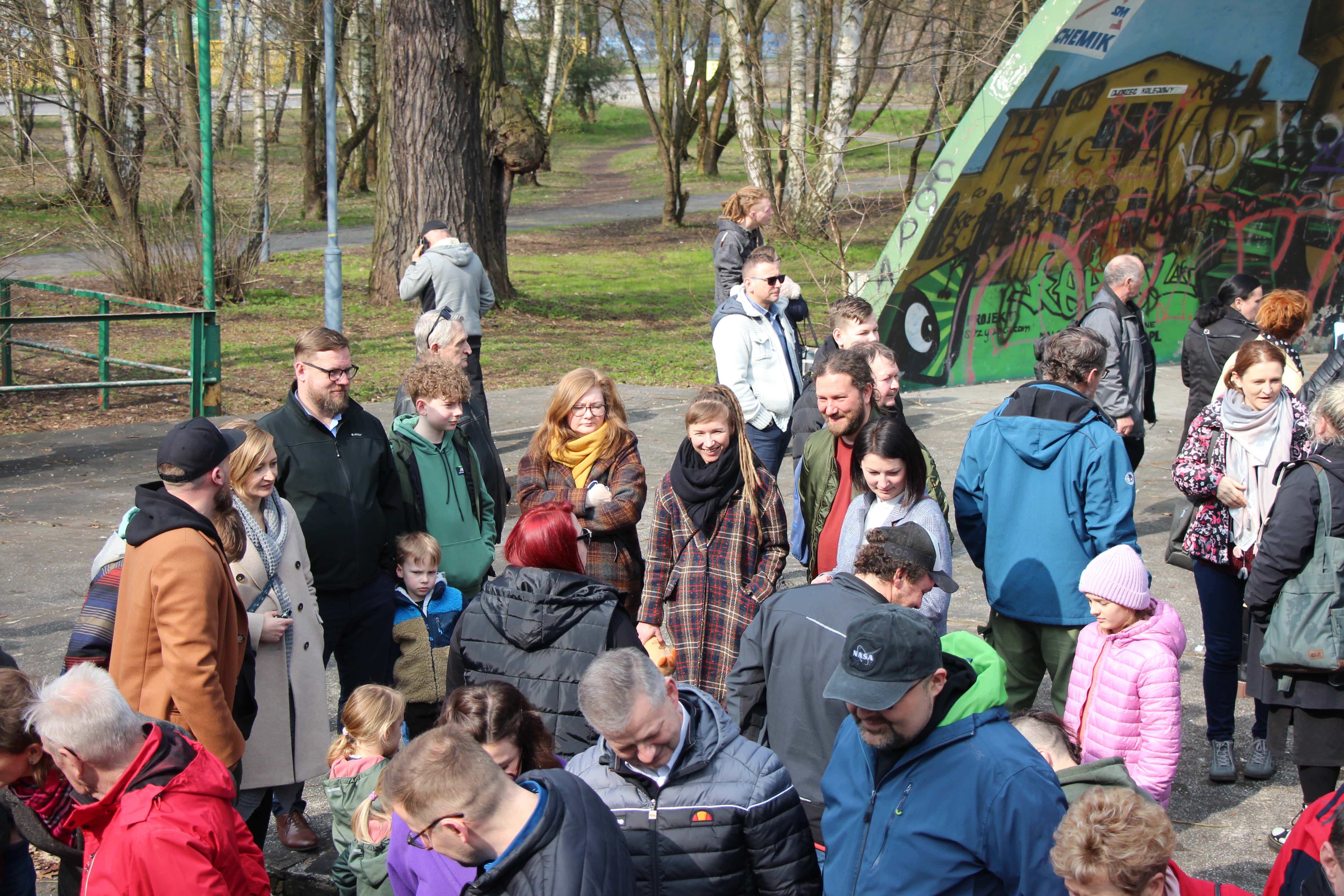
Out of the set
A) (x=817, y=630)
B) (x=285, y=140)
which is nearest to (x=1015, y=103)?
(x=817, y=630)

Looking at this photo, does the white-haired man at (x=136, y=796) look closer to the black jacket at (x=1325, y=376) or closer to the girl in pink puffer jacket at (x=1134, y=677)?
the girl in pink puffer jacket at (x=1134, y=677)

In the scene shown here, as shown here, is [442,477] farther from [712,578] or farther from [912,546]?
[912,546]

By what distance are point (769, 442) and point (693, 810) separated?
161 inches

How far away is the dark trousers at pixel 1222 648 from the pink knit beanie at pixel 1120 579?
1436 mm

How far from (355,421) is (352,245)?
19839 millimetres

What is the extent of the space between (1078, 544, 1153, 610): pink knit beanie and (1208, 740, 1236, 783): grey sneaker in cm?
155

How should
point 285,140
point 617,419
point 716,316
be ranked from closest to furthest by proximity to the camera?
point 617,419 → point 716,316 → point 285,140

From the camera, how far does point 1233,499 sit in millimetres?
4898

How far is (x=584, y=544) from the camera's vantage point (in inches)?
184

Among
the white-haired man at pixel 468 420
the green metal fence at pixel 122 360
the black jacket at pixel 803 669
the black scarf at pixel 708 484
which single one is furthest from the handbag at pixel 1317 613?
the green metal fence at pixel 122 360

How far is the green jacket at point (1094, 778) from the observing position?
112 inches

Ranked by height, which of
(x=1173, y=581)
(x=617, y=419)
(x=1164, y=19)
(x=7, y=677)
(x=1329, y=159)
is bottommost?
(x=1173, y=581)

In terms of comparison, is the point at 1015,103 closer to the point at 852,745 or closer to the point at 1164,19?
the point at 1164,19

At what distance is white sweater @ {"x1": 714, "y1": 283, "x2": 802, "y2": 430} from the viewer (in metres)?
6.57
